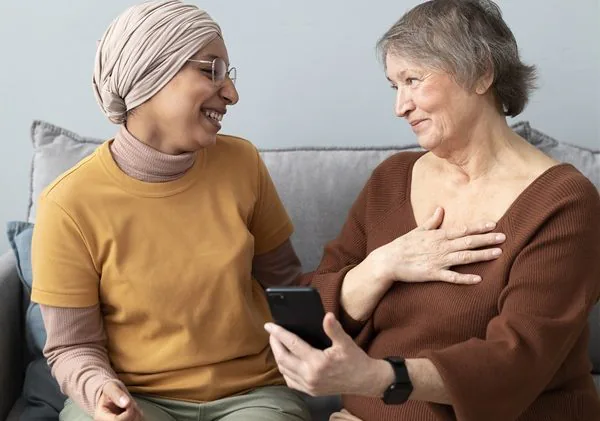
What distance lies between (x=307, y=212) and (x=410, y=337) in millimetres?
526

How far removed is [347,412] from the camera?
1.77 metres

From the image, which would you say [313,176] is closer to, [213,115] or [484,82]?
[213,115]

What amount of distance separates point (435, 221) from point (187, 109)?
50 cm

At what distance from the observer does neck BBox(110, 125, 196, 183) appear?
1729 millimetres

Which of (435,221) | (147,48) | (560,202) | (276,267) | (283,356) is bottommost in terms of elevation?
(276,267)

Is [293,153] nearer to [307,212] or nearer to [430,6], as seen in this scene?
[307,212]

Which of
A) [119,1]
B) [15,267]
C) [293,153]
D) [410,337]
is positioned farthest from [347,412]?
[119,1]

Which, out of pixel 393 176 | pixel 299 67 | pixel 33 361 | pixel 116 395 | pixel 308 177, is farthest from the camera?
pixel 299 67

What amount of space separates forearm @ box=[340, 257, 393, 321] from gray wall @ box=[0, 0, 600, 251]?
726 millimetres

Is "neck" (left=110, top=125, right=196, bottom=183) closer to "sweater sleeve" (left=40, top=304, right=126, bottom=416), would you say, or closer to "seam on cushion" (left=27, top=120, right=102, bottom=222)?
"sweater sleeve" (left=40, top=304, right=126, bottom=416)

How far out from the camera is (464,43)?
1.66 m

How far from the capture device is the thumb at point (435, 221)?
67.3 inches

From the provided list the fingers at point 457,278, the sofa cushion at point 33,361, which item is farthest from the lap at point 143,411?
the fingers at point 457,278

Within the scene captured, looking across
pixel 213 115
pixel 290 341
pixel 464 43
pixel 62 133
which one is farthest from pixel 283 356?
pixel 62 133
